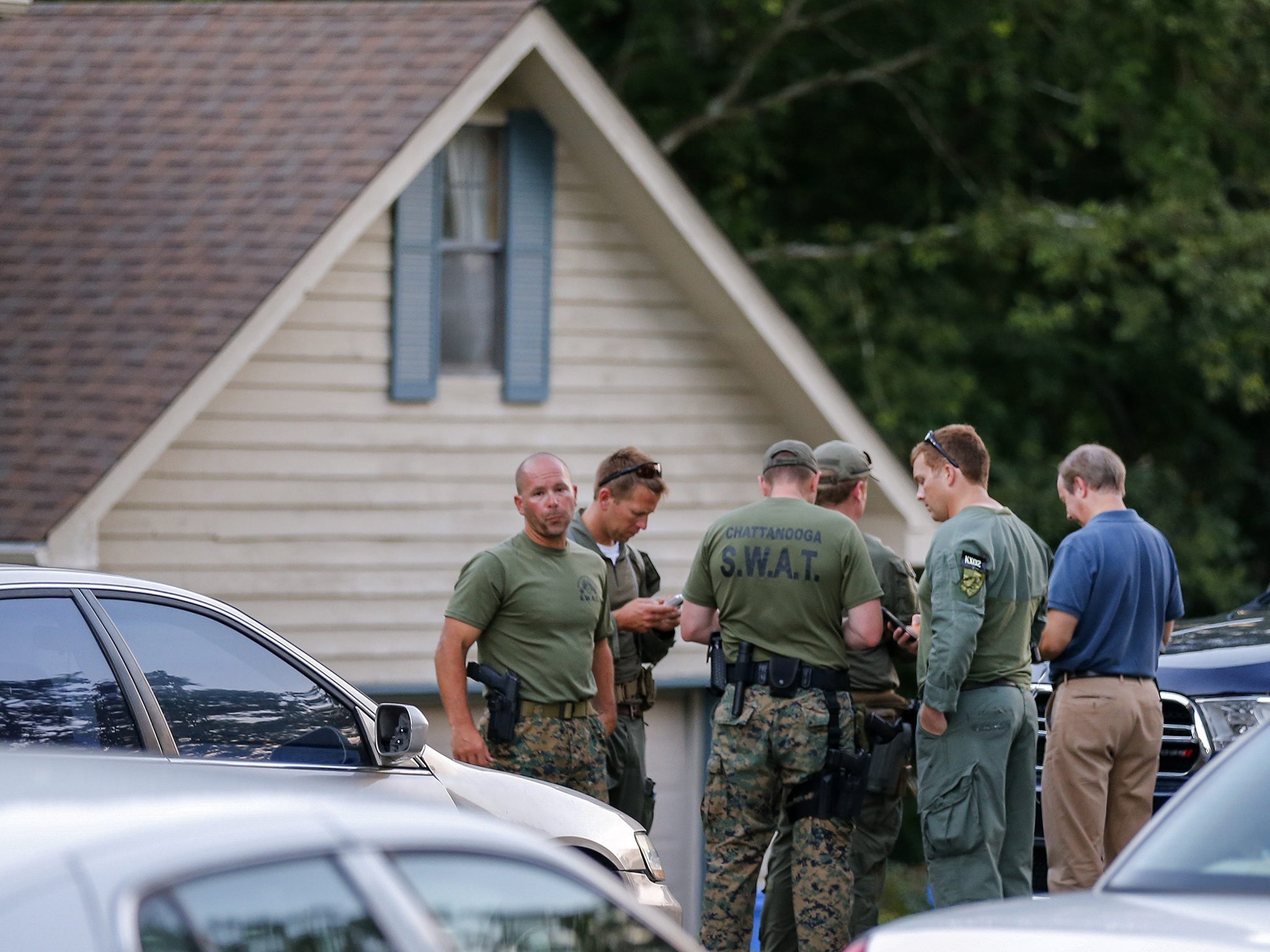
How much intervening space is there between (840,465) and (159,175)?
20.9 ft

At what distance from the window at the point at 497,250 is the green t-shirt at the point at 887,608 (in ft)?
15.9

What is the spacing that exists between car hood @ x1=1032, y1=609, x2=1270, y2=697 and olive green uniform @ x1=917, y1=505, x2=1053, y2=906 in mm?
1052

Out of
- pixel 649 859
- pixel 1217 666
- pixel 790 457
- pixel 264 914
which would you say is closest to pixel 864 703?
pixel 790 457

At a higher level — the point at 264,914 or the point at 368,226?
the point at 368,226

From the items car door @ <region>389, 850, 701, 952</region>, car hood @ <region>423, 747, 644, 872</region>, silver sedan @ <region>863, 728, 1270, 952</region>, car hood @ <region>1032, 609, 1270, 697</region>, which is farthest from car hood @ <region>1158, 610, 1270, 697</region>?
car door @ <region>389, 850, 701, 952</region>

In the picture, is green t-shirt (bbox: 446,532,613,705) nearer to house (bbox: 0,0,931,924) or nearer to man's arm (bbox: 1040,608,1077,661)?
man's arm (bbox: 1040,608,1077,661)

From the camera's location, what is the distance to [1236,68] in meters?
18.1

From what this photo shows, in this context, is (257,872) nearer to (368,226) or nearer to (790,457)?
(790,457)

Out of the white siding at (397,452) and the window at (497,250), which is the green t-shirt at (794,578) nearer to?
the white siding at (397,452)

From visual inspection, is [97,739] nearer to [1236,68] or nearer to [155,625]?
[155,625]

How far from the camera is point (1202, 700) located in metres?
7.32

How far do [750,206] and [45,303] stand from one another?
9102 millimetres

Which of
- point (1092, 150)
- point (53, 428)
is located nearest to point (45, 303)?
point (53, 428)

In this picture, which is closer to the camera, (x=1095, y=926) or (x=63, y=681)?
(x=1095, y=926)
